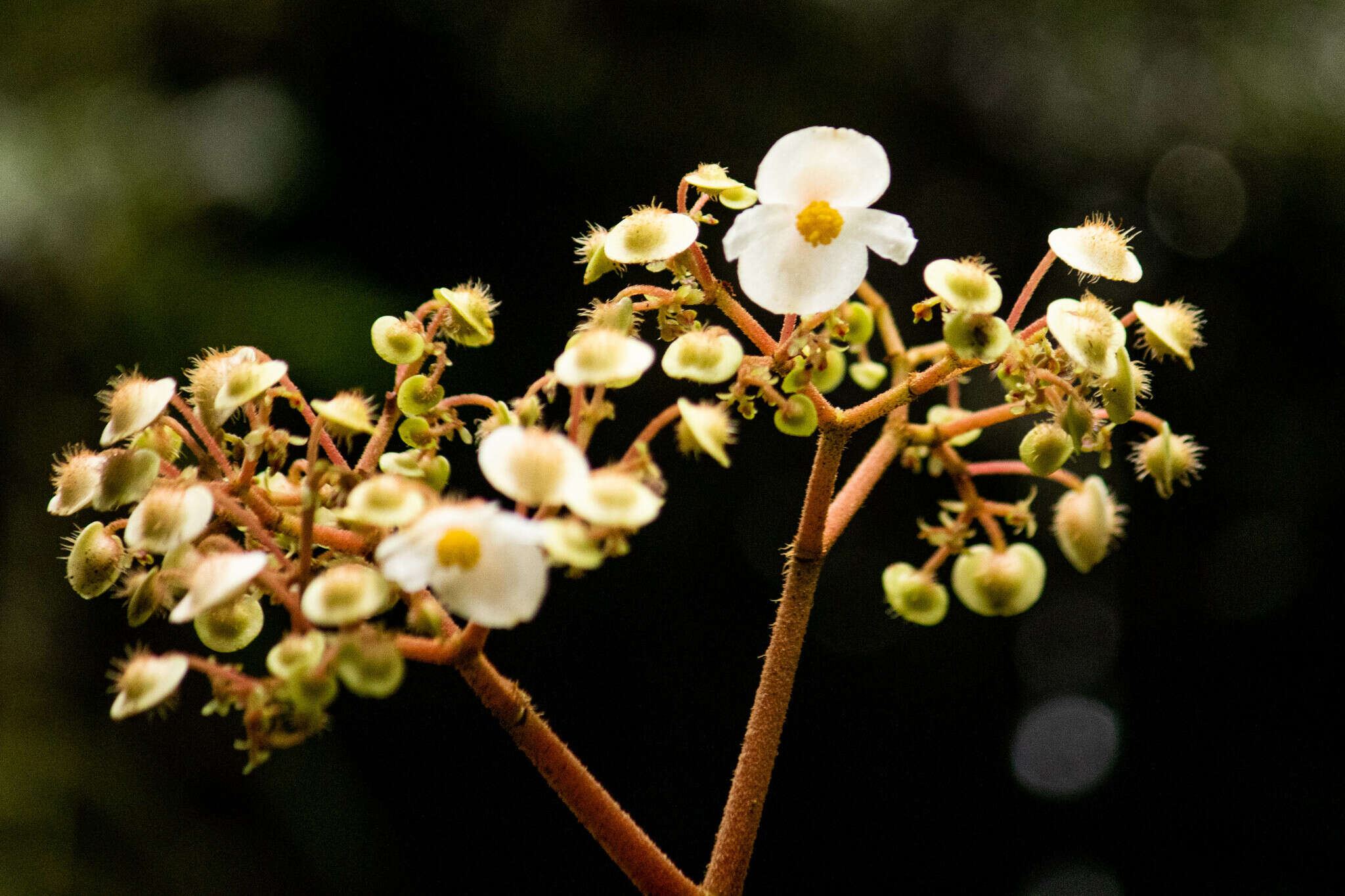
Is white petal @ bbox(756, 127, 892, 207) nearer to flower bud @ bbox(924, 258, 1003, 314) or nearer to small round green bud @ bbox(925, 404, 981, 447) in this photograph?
flower bud @ bbox(924, 258, 1003, 314)

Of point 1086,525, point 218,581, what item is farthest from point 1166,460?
point 218,581

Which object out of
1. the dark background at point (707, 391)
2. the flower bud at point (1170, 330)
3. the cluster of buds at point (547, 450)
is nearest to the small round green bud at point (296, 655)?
the cluster of buds at point (547, 450)

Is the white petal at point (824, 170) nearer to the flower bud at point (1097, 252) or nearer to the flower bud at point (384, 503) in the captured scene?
the flower bud at point (1097, 252)

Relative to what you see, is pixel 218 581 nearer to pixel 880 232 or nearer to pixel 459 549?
pixel 459 549

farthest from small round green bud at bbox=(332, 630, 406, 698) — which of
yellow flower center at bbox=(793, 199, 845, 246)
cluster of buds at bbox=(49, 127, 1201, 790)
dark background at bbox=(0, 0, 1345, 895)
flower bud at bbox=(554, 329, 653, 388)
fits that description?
dark background at bbox=(0, 0, 1345, 895)

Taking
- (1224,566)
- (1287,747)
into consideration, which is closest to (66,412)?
(1224,566)

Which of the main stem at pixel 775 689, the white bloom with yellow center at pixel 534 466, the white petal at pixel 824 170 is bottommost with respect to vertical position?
the main stem at pixel 775 689
